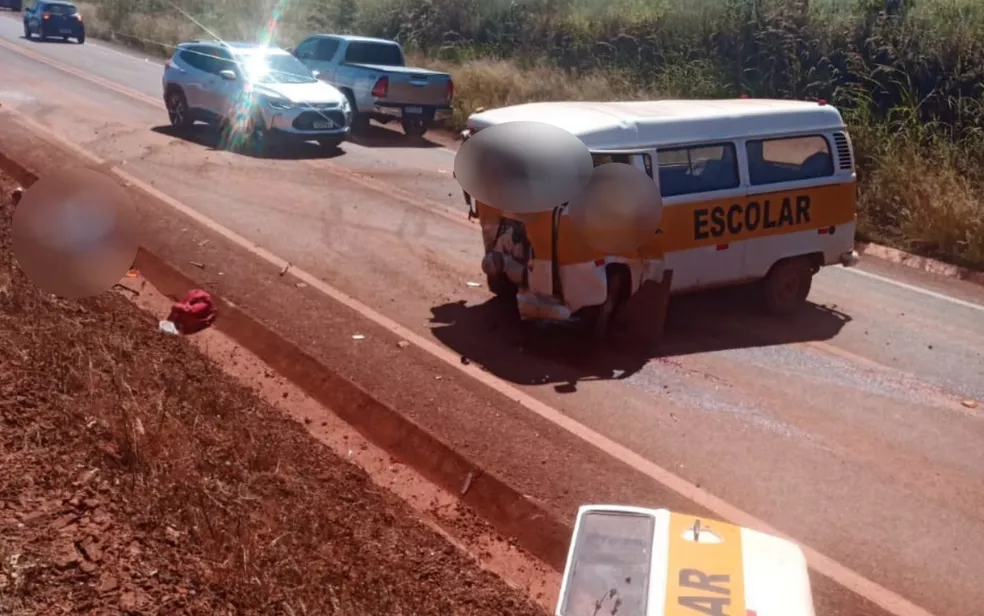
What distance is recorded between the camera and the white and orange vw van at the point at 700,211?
9125mm

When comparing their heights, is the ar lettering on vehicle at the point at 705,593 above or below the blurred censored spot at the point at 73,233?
below

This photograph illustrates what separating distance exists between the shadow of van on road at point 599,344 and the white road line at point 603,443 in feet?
0.78

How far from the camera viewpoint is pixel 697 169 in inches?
389

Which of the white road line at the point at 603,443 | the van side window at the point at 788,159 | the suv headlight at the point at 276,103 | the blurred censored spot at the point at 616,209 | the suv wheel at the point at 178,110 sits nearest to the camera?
the white road line at the point at 603,443

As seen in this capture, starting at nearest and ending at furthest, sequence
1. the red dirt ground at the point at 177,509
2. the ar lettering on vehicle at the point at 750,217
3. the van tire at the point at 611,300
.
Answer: the red dirt ground at the point at 177,509
the van tire at the point at 611,300
the ar lettering on vehicle at the point at 750,217

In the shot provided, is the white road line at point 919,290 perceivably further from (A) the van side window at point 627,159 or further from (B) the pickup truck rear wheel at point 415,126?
(B) the pickup truck rear wheel at point 415,126

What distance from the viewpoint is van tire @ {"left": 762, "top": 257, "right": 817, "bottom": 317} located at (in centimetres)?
1079

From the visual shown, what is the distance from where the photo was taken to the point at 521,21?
29391 mm

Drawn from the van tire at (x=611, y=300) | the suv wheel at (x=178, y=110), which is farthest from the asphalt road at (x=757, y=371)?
the suv wheel at (x=178, y=110)

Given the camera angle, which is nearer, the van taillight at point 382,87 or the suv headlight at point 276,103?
the suv headlight at point 276,103

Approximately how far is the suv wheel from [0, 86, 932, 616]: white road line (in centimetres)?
707

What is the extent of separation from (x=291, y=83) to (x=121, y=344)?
12.4 meters

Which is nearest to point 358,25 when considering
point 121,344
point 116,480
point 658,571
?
point 121,344

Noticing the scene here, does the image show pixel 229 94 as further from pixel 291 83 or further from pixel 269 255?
pixel 269 255
